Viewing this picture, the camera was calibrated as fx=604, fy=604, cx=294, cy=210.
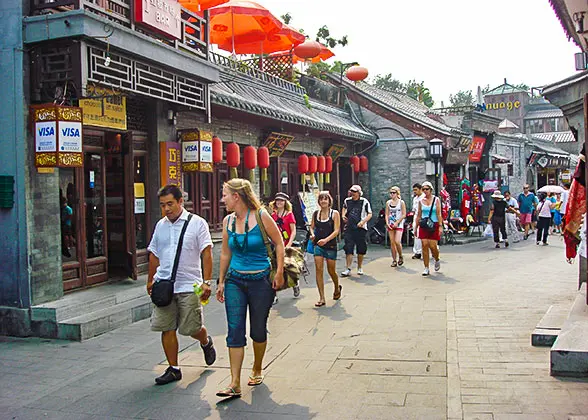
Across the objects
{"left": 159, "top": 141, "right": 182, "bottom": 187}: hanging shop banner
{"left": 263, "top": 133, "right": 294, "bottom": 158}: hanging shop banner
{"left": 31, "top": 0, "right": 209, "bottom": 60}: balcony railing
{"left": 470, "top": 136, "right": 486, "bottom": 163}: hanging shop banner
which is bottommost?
{"left": 159, "top": 141, "right": 182, "bottom": 187}: hanging shop banner

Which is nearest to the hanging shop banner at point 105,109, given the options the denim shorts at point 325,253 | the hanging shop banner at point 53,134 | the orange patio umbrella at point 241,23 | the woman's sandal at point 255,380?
the hanging shop banner at point 53,134

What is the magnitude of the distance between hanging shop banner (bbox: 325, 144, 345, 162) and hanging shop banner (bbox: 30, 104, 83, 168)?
10.6 metres

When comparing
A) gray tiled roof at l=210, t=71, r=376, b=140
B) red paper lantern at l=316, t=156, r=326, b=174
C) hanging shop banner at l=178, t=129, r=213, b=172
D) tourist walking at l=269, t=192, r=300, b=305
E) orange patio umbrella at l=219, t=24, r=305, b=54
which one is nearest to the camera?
tourist walking at l=269, t=192, r=300, b=305

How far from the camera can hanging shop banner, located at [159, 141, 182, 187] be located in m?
9.49

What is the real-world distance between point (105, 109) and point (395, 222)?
6469 mm

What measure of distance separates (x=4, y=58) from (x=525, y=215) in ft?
54.5

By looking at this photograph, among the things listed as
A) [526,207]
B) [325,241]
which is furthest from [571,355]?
[526,207]

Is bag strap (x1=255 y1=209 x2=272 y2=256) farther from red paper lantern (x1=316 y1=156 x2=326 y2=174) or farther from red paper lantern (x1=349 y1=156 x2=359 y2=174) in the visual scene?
red paper lantern (x1=349 y1=156 x2=359 y2=174)

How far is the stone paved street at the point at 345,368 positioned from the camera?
4.56m

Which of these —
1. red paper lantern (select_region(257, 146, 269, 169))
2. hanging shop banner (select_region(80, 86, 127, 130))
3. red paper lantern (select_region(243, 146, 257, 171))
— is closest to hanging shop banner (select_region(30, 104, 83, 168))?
hanging shop banner (select_region(80, 86, 127, 130))

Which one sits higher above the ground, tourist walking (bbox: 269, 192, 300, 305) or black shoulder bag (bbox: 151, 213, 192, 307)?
tourist walking (bbox: 269, 192, 300, 305)

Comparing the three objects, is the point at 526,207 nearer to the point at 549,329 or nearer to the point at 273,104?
the point at 273,104

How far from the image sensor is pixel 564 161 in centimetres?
3381

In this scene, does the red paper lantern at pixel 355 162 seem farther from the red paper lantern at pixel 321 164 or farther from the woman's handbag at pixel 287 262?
the woman's handbag at pixel 287 262
